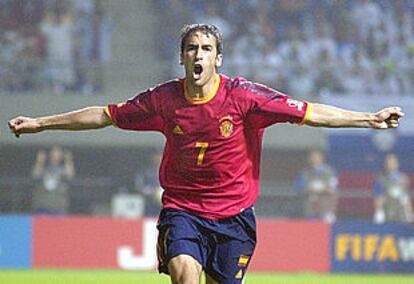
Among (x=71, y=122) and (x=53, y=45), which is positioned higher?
(x=53, y=45)

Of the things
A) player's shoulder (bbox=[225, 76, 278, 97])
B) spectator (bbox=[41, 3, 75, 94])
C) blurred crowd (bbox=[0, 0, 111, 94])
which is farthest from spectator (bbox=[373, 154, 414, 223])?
player's shoulder (bbox=[225, 76, 278, 97])

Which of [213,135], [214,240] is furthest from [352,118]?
[214,240]

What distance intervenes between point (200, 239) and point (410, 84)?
1301 cm

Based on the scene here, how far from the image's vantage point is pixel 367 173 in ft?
63.0

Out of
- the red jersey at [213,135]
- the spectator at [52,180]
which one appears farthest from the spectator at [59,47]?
the red jersey at [213,135]

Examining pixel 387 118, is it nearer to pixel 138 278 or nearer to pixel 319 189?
pixel 138 278

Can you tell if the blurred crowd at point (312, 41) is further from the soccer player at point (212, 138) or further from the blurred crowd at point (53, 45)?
the soccer player at point (212, 138)

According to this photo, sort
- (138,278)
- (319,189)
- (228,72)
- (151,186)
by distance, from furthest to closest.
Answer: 1. (228,72)
2. (319,189)
3. (151,186)
4. (138,278)

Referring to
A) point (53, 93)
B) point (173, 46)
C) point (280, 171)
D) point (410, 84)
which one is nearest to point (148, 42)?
point (173, 46)

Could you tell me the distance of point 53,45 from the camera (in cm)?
2009

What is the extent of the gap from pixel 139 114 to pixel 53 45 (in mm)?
12704

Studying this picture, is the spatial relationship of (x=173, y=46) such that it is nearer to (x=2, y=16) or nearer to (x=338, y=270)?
(x=2, y=16)

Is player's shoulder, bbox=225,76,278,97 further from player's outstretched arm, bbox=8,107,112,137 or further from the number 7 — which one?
player's outstretched arm, bbox=8,107,112,137

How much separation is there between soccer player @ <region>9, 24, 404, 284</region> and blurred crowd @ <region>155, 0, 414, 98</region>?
12.2m
